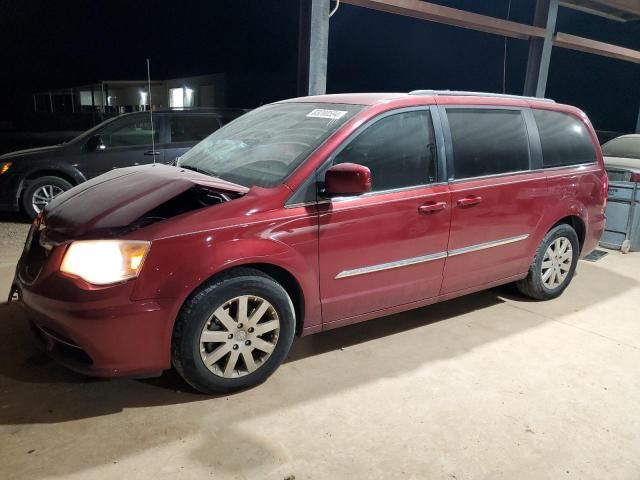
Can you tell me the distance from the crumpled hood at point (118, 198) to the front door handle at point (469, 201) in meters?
1.47

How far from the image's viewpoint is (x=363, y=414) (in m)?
2.62

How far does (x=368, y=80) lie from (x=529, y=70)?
6.18 m

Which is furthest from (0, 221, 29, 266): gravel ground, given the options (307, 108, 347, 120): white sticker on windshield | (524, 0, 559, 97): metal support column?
(524, 0, 559, 97): metal support column

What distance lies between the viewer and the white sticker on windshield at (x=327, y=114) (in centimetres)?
312

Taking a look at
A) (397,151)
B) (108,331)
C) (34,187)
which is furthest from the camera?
(34,187)

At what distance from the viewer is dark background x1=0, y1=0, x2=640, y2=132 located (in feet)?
Answer: 32.0

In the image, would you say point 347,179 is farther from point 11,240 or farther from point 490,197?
point 11,240

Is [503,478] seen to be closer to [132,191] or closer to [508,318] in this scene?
[508,318]

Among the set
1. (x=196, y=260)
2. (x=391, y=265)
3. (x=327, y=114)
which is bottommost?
(x=391, y=265)

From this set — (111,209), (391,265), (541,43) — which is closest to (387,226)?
(391,265)

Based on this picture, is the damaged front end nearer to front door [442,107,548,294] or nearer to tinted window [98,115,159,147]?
front door [442,107,548,294]

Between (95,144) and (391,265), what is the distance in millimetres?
4843

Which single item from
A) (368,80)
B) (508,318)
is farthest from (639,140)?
(368,80)

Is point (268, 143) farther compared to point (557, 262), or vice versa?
point (557, 262)
